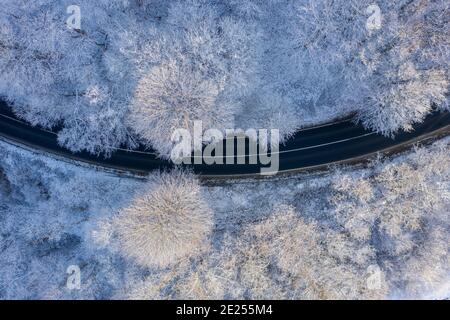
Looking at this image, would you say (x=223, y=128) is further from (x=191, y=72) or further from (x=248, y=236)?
(x=248, y=236)

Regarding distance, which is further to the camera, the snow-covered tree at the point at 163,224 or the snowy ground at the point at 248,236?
the snowy ground at the point at 248,236

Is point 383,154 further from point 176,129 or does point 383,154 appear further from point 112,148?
point 112,148

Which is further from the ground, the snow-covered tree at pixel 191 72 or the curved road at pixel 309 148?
the snow-covered tree at pixel 191 72

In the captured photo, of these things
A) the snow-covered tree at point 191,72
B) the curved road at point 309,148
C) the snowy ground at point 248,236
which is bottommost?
the snowy ground at point 248,236

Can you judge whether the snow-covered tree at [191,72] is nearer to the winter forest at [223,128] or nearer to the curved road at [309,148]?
the winter forest at [223,128]

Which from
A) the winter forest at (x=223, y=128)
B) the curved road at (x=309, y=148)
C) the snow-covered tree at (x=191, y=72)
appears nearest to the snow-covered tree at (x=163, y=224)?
the winter forest at (x=223, y=128)

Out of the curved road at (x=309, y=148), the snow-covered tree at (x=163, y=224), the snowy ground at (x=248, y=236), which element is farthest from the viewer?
the curved road at (x=309, y=148)

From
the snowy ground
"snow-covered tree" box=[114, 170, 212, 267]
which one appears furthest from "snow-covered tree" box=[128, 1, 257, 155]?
the snowy ground

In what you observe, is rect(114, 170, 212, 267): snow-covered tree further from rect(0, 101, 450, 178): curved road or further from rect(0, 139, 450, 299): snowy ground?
rect(0, 101, 450, 178): curved road
